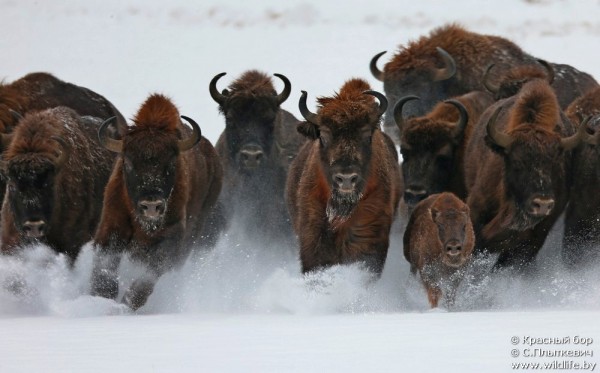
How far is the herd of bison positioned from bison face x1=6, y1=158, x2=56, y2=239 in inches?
0.5

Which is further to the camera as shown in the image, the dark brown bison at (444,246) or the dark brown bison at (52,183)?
the dark brown bison at (52,183)

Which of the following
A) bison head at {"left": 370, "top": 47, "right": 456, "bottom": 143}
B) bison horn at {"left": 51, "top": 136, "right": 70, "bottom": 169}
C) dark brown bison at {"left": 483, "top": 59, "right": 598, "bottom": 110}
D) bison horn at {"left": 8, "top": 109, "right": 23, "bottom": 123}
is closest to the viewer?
bison horn at {"left": 51, "top": 136, "right": 70, "bottom": 169}

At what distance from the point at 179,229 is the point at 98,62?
23316 mm

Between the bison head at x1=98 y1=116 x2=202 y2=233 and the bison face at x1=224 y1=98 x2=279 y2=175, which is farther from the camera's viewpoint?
the bison face at x1=224 y1=98 x2=279 y2=175

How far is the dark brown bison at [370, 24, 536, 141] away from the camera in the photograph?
1745cm

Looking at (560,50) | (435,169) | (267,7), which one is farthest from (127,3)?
(435,169)

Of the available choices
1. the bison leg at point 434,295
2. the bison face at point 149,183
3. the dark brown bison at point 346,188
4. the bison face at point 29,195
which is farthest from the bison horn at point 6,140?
the bison leg at point 434,295

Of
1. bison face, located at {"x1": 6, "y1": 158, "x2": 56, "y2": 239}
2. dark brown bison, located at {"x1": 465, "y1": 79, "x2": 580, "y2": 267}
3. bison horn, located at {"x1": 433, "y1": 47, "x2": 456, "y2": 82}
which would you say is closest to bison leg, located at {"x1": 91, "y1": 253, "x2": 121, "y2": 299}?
bison face, located at {"x1": 6, "y1": 158, "x2": 56, "y2": 239}

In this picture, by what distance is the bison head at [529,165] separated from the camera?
1301cm

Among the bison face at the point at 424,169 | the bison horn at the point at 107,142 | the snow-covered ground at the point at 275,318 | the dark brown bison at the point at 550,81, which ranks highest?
the dark brown bison at the point at 550,81

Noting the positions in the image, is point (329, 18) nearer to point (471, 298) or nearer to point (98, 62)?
point (98, 62)

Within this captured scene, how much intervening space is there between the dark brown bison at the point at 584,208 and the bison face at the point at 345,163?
2200 millimetres

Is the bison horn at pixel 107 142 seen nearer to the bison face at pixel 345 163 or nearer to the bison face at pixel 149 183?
the bison face at pixel 149 183

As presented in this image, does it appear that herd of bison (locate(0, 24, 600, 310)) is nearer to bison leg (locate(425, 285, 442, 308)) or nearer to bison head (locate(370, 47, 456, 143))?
bison leg (locate(425, 285, 442, 308))
